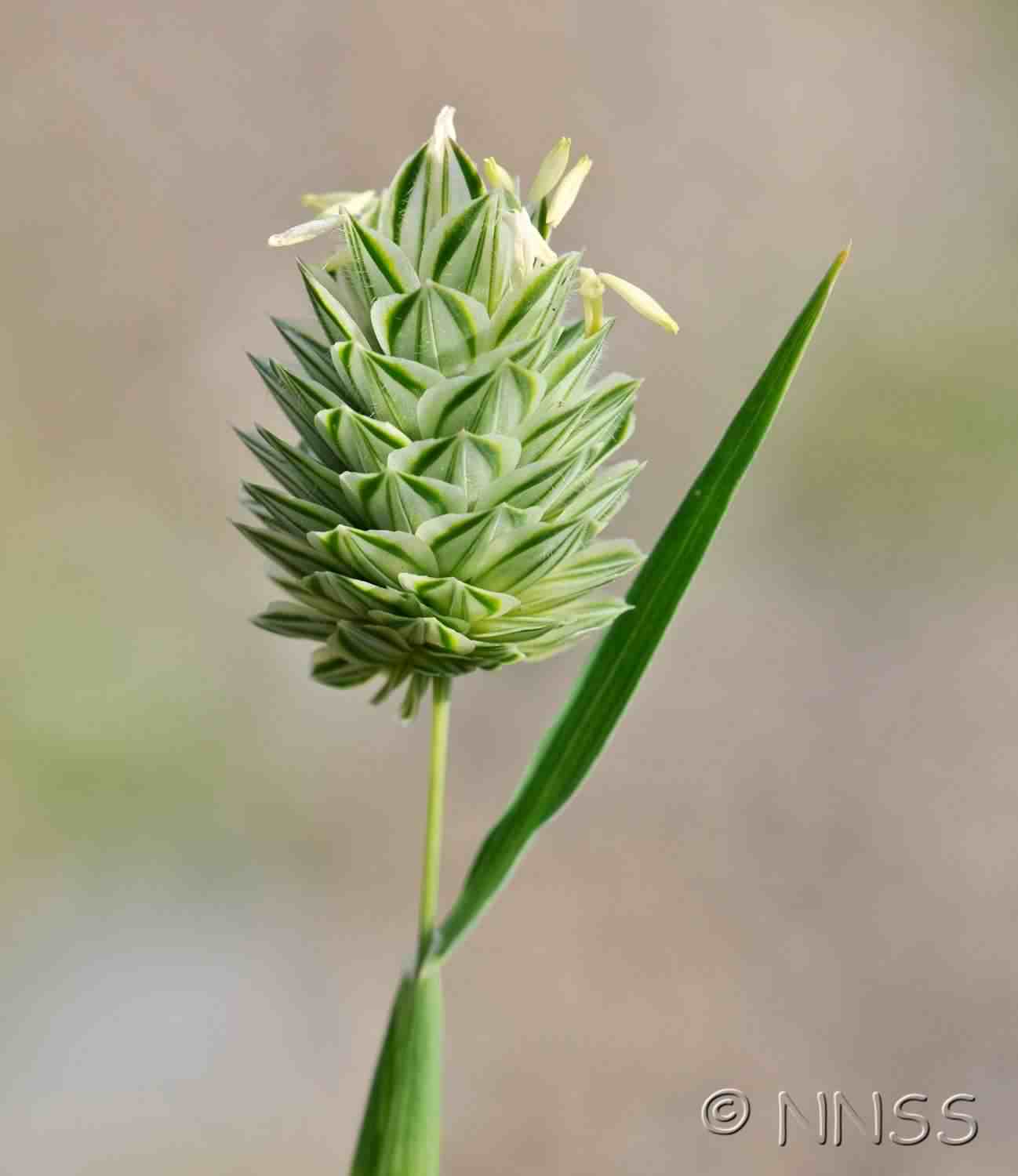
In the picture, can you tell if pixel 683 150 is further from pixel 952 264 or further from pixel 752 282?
pixel 952 264

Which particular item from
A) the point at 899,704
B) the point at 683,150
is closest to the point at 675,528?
the point at 899,704

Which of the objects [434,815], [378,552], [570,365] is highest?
[570,365]

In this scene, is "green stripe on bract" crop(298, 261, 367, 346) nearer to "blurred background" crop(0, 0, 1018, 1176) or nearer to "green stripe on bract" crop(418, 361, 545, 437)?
"green stripe on bract" crop(418, 361, 545, 437)

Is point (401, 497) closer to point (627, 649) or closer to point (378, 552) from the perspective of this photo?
point (378, 552)

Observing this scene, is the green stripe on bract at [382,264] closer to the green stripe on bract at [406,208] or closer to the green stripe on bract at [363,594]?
the green stripe on bract at [406,208]

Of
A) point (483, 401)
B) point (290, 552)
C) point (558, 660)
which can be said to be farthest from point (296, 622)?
point (558, 660)
